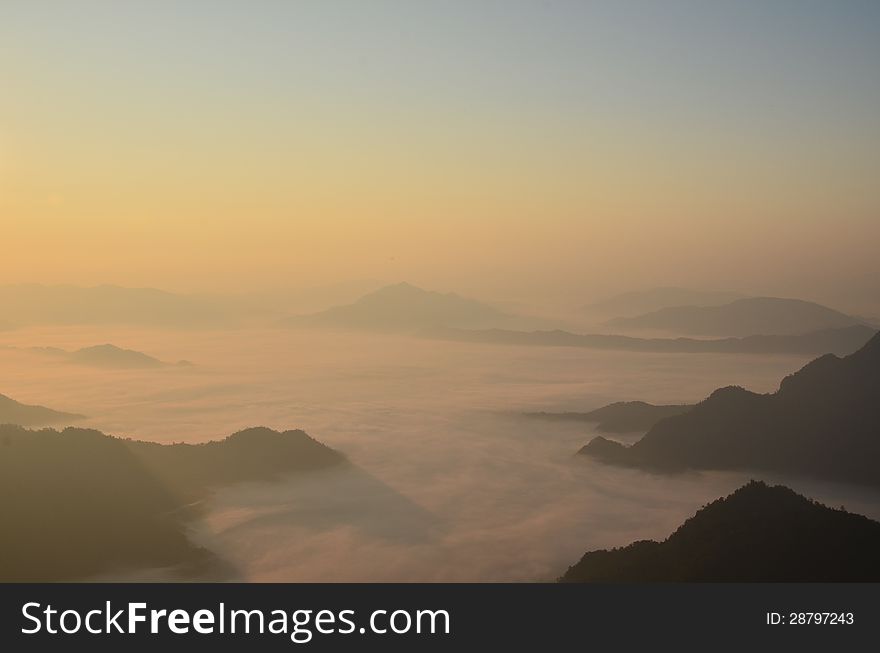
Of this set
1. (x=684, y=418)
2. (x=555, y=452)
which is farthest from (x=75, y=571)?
(x=684, y=418)

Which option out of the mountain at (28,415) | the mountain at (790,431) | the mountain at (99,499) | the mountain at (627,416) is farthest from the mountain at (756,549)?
the mountain at (28,415)

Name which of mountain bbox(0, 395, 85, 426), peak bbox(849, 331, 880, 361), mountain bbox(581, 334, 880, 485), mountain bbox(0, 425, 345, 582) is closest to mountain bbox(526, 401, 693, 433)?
mountain bbox(581, 334, 880, 485)

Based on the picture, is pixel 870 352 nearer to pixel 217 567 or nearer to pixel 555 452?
pixel 555 452

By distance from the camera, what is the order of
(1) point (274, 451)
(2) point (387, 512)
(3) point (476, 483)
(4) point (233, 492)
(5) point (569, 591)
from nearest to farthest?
(5) point (569, 591) → (2) point (387, 512) → (4) point (233, 492) → (3) point (476, 483) → (1) point (274, 451)

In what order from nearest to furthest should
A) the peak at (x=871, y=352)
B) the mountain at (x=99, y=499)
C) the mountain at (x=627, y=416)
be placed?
the mountain at (x=99, y=499)
the peak at (x=871, y=352)
the mountain at (x=627, y=416)

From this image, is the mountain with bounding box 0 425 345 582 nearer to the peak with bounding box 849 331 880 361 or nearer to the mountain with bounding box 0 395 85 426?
the mountain with bounding box 0 395 85 426

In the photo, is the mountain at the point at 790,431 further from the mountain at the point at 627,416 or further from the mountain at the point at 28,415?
the mountain at the point at 28,415
